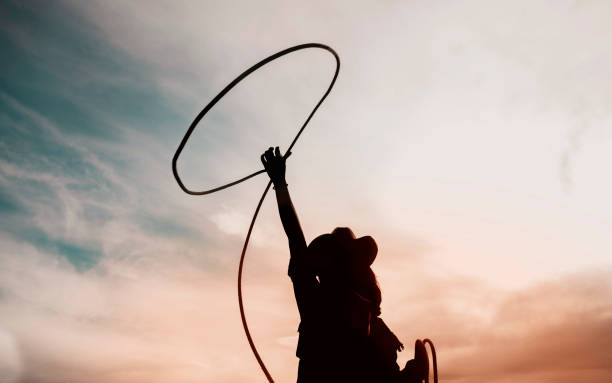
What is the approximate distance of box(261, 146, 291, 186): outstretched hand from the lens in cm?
729

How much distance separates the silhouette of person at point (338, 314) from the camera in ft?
21.5

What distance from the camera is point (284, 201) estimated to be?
698 centimetres

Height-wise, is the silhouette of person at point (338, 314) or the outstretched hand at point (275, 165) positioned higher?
the outstretched hand at point (275, 165)

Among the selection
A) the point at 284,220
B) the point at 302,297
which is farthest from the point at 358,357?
the point at 284,220

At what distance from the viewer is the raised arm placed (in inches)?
265

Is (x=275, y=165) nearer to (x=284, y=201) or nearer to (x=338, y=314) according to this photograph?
(x=284, y=201)

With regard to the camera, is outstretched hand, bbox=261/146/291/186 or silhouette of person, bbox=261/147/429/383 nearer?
silhouette of person, bbox=261/147/429/383

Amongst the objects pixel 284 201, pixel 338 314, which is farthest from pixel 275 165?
pixel 338 314

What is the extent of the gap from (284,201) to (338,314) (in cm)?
190

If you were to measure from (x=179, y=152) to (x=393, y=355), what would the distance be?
586 cm

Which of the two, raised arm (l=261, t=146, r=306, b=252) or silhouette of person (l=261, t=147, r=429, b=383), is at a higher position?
raised arm (l=261, t=146, r=306, b=252)

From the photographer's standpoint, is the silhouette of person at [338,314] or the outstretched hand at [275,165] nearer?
the silhouette of person at [338,314]

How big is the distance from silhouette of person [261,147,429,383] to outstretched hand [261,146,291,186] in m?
0.11

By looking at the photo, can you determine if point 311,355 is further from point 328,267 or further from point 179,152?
point 179,152
